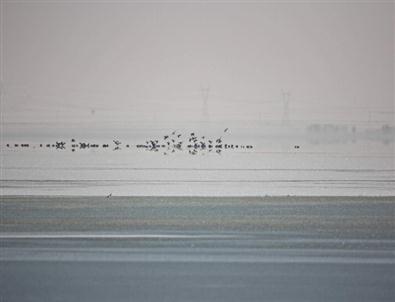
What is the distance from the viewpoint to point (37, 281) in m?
12.9

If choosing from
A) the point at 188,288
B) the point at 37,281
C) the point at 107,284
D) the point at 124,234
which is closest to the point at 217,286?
the point at 188,288

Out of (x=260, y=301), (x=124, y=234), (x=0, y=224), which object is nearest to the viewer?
(x=260, y=301)

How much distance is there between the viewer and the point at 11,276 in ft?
43.7

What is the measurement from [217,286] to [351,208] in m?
13.1

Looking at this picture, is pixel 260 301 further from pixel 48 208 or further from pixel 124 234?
pixel 48 208

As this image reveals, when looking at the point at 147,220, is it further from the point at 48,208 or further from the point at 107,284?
the point at 107,284

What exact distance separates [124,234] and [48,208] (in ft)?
21.8

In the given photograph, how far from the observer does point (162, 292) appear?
39.9 ft

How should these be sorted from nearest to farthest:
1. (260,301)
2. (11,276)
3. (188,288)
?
1. (260,301)
2. (188,288)
3. (11,276)

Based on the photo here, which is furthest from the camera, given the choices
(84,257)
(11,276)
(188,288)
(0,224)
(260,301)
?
(0,224)

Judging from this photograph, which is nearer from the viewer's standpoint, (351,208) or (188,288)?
(188,288)

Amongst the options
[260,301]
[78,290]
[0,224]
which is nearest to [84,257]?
[78,290]

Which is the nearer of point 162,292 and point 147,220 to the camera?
point 162,292

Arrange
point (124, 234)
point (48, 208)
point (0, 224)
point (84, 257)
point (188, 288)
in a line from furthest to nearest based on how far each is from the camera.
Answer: point (48, 208)
point (0, 224)
point (124, 234)
point (84, 257)
point (188, 288)
